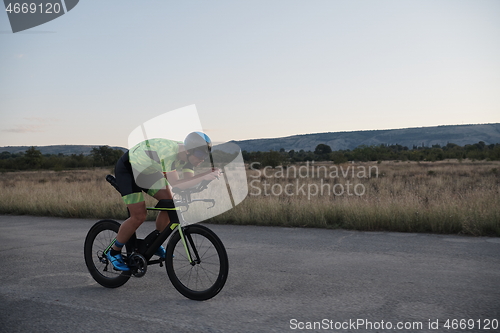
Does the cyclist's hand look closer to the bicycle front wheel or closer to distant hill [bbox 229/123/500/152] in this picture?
the bicycle front wheel

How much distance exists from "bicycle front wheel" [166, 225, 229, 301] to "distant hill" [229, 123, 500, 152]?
158 meters

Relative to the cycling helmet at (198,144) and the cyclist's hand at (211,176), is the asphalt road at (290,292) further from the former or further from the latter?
the cycling helmet at (198,144)

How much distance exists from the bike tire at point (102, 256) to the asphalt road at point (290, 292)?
0.45ft

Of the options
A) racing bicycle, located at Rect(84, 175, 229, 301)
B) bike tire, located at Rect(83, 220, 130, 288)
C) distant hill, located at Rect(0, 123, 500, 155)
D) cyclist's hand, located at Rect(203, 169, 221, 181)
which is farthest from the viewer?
distant hill, located at Rect(0, 123, 500, 155)

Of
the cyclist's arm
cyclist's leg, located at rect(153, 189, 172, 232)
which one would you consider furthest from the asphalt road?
the cyclist's arm

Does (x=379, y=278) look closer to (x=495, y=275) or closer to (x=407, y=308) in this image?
(x=407, y=308)

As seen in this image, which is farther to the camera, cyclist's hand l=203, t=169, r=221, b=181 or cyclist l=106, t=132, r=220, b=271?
cyclist l=106, t=132, r=220, b=271

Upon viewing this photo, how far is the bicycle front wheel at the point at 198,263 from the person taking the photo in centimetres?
426

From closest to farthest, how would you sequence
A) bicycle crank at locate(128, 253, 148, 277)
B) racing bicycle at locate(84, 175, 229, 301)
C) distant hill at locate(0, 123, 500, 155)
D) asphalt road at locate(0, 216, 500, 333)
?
1. asphalt road at locate(0, 216, 500, 333)
2. racing bicycle at locate(84, 175, 229, 301)
3. bicycle crank at locate(128, 253, 148, 277)
4. distant hill at locate(0, 123, 500, 155)

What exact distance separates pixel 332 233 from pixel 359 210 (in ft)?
4.60

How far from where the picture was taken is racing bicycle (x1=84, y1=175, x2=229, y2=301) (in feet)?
14.0

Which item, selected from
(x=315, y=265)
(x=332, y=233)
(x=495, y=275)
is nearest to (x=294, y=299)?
(x=315, y=265)

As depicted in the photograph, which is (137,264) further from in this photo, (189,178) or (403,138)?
(403,138)

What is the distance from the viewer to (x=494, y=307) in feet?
12.9
